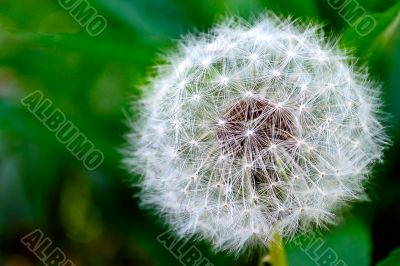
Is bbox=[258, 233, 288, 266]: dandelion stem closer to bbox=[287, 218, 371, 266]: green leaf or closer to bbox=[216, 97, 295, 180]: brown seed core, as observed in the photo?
bbox=[287, 218, 371, 266]: green leaf

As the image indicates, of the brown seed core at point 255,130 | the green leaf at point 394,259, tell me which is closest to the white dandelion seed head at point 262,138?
the brown seed core at point 255,130

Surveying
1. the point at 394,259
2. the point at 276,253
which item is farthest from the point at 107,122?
the point at 394,259

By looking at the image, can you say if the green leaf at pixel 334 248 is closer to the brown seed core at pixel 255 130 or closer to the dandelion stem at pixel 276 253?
the dandelion stem at pixel 276 253

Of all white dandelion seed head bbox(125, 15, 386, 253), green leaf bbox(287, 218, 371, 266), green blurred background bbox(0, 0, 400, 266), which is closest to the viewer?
white dandelion seed head bbox(125, 15, 386, 253)

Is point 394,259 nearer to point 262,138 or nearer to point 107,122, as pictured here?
point 262,138

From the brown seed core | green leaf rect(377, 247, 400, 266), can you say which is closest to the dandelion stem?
the brown seed core

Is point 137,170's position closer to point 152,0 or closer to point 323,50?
point 323,50

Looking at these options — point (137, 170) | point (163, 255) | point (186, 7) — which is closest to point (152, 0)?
point (186, 7)
